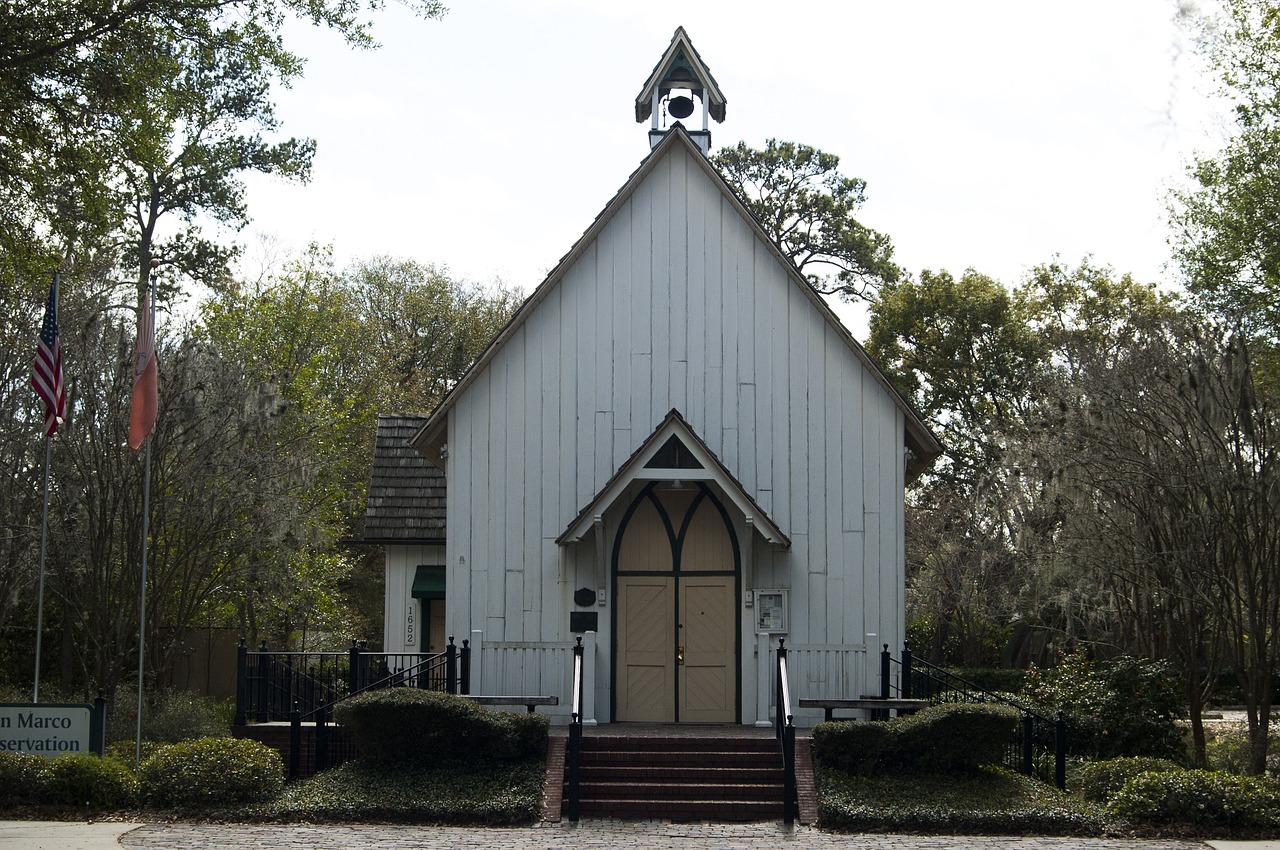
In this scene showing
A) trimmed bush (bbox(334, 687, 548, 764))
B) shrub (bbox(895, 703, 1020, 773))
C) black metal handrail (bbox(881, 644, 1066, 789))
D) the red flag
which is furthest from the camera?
the red flag

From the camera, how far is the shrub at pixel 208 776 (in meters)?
14.6

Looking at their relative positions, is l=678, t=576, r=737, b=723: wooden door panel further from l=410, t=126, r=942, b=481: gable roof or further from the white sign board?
the white sign board

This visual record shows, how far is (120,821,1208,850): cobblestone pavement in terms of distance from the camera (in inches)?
506

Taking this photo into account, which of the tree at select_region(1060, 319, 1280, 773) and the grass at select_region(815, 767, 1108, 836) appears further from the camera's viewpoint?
the tree at select_region(1060, 319, 1280, 773)

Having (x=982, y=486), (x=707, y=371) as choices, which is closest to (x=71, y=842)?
(x=707, y=371)

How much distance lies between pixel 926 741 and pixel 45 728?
992cm

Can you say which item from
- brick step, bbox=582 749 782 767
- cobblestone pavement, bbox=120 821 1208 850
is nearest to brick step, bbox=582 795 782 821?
cobblestone pavement, bbox=120 821 1208 850

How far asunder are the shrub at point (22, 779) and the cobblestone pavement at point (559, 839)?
1.69 meters

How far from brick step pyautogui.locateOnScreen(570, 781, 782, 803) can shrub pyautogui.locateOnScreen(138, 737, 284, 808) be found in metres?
3.50

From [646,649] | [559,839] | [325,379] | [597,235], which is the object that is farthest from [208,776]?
[325,379]

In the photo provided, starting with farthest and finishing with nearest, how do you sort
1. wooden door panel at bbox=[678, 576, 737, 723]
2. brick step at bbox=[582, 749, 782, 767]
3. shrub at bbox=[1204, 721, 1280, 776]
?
shrub at bbox=[1204, 721, 1280, 776]
wooden door panel at bbox=[678, 576, 737, 723]
brick step at bbox=[582, 749, 782, 767]

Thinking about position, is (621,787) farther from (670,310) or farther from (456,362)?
(456,362)

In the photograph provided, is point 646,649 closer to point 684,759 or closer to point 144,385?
point 684,759

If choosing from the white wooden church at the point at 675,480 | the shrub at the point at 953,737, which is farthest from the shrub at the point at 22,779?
the shrub at the point at 953,737
